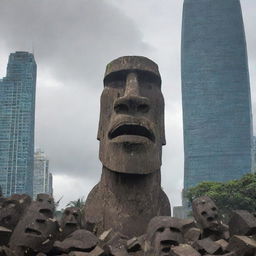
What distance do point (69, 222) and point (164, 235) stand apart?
1.96 metres

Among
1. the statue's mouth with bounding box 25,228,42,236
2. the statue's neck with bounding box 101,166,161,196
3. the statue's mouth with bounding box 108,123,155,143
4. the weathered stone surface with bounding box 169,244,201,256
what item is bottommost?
the weathered stone surface with bounding box 169,244,201,256

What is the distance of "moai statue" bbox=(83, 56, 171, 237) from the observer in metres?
8.38

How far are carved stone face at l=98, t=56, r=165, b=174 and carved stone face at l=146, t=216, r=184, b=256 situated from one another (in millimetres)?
2169

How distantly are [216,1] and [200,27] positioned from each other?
853 centimetres

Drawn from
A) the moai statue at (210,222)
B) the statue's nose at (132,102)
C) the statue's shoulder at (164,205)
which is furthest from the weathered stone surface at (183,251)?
the statue's nose at (132,102)

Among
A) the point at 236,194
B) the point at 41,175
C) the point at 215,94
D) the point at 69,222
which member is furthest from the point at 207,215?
the point at 215,94

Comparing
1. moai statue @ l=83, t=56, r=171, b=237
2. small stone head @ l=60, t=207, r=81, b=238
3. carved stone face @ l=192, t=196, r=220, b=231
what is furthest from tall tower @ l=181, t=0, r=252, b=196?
small stone head @ l=60, t=207, r=81, b=238

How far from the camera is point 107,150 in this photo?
871cm

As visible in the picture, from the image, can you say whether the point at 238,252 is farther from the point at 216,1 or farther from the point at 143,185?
the point at 216,1

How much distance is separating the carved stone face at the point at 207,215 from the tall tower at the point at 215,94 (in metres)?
85.7

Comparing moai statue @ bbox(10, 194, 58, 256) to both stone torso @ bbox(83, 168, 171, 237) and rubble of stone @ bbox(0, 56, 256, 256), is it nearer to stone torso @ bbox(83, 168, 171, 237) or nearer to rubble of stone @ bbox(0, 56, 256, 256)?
rubble of stone @ bbox(0, 56, 256, 256)

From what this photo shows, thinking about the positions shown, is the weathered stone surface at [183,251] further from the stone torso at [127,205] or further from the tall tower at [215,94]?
the tall tower at [215,94]

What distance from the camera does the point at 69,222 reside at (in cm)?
700

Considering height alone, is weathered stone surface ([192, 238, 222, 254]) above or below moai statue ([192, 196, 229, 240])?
below
